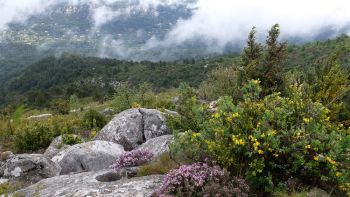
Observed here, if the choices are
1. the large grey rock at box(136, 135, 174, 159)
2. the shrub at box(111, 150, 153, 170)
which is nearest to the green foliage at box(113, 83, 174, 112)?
the large grey rock at box(136, 135, 174, 159)

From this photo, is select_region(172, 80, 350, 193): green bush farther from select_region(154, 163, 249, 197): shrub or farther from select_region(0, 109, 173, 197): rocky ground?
select_region(0, 109, 173, 197): rocky ground

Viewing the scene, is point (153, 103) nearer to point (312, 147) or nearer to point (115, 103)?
point (115, 103)

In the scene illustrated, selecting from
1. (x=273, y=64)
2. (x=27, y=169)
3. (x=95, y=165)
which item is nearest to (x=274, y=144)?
(x=95, y=165)

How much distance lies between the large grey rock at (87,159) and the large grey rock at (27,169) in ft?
1.90

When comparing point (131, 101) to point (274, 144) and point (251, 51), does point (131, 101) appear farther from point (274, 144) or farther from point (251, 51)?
point (274, 144)

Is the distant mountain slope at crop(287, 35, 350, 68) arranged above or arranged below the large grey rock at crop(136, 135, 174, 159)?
below

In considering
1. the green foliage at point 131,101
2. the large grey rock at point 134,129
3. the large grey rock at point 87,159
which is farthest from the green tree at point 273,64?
the green foliage at point 131,101

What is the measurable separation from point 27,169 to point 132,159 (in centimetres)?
365

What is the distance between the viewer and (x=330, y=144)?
6.60 m

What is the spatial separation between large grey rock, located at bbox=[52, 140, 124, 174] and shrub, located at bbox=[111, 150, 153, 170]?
2.37 m

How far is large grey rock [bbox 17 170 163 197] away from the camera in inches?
273

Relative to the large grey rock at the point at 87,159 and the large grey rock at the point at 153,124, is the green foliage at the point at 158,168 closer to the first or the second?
the large grey rock at the point at 87,159

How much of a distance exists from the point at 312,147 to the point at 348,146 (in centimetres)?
63

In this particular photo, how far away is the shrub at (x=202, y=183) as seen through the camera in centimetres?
621
